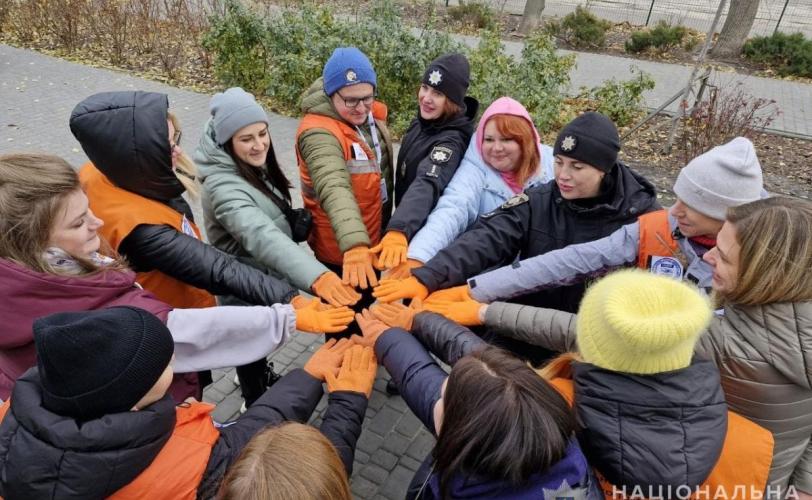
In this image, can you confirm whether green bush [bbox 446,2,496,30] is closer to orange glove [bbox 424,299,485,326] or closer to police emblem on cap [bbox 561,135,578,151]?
police emblem on cap [bbox 561,135,578,151]

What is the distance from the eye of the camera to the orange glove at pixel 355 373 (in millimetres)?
1943

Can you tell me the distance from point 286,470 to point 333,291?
1210mm

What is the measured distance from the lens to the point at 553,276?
2256 mm

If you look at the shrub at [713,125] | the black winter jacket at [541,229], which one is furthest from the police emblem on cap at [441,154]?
the shrub at [713,125]

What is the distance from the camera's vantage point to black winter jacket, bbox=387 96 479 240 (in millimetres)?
2641

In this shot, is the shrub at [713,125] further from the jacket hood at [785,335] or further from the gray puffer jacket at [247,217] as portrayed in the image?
the gray puffer jacket at [247,217]

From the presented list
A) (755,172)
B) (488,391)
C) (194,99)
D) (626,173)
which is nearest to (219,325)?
(488,391)

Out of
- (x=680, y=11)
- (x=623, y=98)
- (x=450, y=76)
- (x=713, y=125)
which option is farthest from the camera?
(x=680, y=11)

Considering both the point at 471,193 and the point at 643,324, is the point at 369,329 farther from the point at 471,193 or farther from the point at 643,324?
the point at 643,324

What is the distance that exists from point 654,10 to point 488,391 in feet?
69.6

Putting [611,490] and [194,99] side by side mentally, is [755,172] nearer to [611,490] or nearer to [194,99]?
[611,490]

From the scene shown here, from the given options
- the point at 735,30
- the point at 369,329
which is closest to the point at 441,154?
the point at 369,329

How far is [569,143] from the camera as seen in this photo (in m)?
2.25

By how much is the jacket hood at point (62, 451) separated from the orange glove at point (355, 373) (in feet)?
2.49
